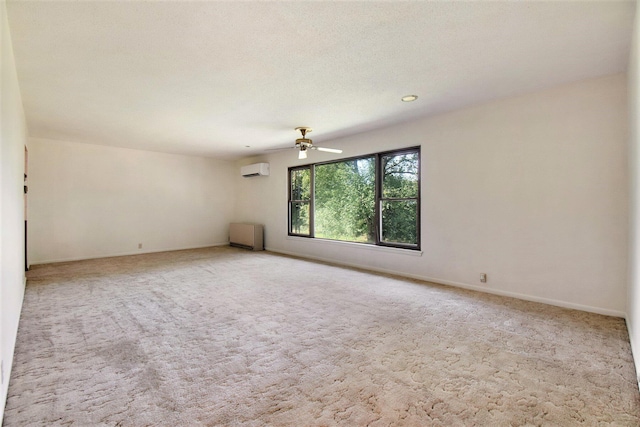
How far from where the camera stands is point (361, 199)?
225 inches

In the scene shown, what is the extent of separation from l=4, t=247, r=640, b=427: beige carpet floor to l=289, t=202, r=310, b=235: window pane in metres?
3.01

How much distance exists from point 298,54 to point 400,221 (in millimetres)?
3291

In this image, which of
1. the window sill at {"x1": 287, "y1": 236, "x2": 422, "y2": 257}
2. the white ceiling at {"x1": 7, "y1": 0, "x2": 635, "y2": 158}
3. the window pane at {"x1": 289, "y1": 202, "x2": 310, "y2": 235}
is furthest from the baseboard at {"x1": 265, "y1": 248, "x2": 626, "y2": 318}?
the white ceiling at {"x1": 7, "y1": 0, "x2": 635, "y2": 158}

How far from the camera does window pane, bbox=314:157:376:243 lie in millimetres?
5575

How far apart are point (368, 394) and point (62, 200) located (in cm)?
734

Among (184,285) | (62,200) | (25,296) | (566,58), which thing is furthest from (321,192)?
(62,200)

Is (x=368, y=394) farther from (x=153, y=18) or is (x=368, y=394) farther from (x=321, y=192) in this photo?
(x=321, y=192)

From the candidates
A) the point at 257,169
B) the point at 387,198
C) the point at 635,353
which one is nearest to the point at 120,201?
the point at 257,169

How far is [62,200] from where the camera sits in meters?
6.23

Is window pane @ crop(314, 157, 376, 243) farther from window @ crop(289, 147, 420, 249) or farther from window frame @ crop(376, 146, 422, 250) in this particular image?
window frame @ crop(376, 146, 422, 250)

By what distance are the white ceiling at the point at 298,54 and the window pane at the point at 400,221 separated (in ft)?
4.85

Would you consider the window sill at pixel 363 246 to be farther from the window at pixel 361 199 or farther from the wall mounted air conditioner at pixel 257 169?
the wall mounted air conditioner at pixel 257 169

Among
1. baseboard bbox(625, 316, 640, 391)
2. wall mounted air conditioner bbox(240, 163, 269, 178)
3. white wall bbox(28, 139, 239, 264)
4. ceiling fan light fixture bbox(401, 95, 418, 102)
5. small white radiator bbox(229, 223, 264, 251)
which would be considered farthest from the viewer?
small white radiator bbox(229, 223, 264, 251)

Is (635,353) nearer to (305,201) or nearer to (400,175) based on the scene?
(400,175)
